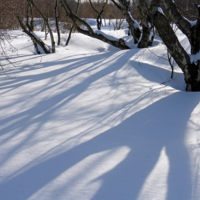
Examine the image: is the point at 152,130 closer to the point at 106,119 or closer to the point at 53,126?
the point at 106,119

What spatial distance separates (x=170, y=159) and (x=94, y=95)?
1.49 m

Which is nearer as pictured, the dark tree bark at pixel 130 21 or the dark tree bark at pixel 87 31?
the dark tree bark at pixel 87 31

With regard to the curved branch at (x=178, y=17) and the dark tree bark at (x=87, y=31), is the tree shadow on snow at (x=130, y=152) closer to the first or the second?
the curved branch at (x=178, y=17)

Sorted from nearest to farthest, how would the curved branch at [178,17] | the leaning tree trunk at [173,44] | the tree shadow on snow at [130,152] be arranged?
the tree shadow on snow at [130,152], the leaning tree trunk at [173,44], the curved branch at [178,17]

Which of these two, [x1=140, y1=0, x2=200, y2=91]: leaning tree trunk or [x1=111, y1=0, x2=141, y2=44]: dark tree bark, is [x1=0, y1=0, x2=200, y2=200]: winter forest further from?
[x1=111, y1=0, x2=141, y2=44]: dark tree bark

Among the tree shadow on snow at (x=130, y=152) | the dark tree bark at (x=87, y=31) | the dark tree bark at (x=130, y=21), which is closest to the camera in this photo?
the tree shadow on snow at (x=130, y=152)

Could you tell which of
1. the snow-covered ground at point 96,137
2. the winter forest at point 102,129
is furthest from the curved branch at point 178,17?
the snow-covered ground at point 96,137

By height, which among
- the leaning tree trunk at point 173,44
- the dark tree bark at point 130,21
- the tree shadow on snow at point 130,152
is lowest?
the tree shadow on snow at point 130,152

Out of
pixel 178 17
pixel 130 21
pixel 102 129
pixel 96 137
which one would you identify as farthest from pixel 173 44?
pixel 130 21

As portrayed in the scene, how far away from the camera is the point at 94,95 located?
2885 mm

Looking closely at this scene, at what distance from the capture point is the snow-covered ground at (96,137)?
1.36 meters

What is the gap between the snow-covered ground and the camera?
1360 millimetres

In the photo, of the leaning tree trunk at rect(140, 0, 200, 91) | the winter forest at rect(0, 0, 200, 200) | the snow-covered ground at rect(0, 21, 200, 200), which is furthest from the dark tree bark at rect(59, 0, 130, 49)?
the leaning tree trunk at rect(140, 0, 200, 91)

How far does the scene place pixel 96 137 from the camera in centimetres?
192
